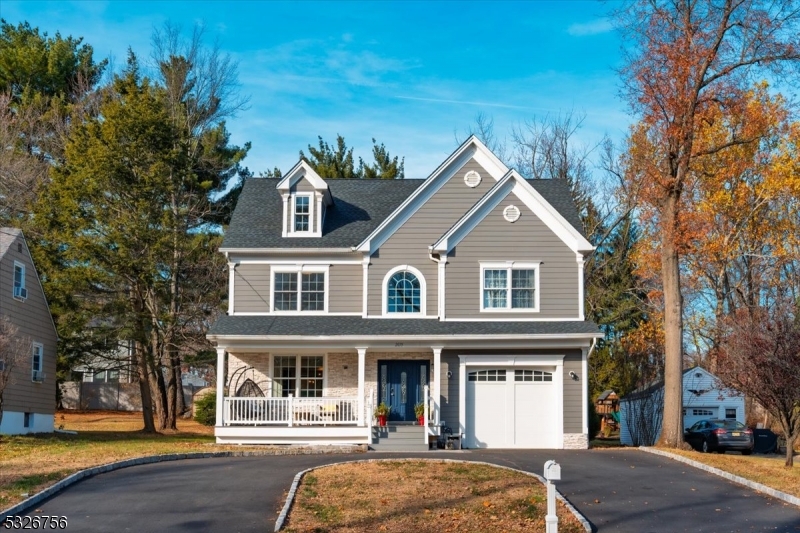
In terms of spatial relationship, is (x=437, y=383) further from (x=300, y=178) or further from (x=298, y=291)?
(x=300, y=178)

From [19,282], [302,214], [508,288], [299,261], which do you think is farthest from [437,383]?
[19,282]

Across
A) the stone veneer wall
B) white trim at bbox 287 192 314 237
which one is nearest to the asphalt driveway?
the stone veneer wall

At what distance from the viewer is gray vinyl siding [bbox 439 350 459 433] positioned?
25.6 metres

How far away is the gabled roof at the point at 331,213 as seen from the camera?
2747cm

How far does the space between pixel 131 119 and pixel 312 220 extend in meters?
7.39

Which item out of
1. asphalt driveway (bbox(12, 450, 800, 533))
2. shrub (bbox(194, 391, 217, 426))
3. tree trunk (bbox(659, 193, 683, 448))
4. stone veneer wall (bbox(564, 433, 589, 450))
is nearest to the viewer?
asphalt driveway (bbox(12, 450, 800, 533))

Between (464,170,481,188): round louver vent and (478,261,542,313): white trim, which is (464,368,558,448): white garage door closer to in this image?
(478,261,542,313): white trim

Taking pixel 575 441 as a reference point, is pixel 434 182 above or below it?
above

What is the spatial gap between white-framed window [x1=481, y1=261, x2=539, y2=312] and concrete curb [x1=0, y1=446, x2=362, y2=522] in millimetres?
6033

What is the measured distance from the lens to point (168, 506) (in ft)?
46.3

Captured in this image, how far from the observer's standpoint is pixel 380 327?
25.8 m

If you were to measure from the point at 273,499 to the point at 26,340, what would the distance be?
15.5 metres

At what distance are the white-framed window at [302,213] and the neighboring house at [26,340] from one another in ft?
27.8

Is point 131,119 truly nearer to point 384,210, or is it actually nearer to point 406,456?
point 384,210
